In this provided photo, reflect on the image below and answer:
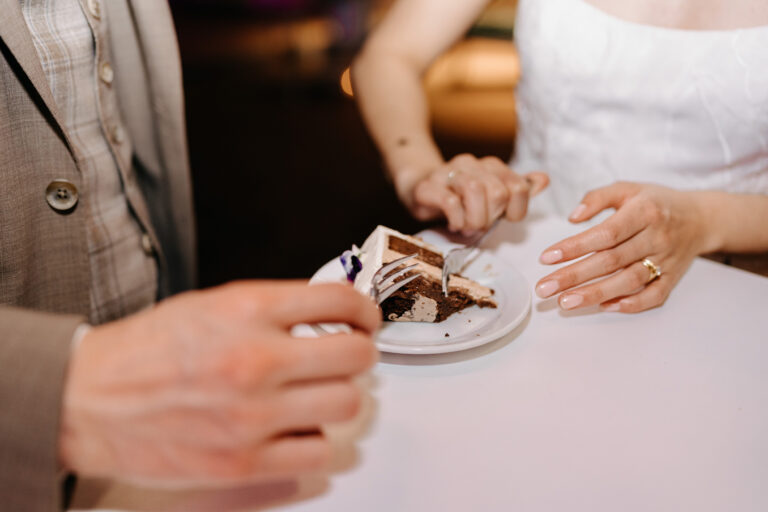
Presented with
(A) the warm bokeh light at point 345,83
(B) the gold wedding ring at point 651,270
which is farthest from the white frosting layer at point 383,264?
(A) the warm bokeh light at point 345,83

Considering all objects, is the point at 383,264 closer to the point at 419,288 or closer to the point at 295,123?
the point at 419,288

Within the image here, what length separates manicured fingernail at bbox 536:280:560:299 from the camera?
79 centimetres

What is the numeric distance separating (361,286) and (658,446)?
0.39m

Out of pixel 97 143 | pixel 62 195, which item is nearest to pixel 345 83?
pixel 97 143

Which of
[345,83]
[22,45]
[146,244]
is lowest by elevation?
[345,83]

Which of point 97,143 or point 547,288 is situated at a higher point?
point 97,143

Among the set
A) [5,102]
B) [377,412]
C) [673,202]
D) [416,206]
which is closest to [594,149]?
[673,202]

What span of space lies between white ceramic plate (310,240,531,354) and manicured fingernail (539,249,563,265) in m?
0.04

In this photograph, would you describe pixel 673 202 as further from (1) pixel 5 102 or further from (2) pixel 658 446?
(1) pixel 5 102

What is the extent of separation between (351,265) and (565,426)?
357 millimetres

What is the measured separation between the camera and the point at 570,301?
0.78 meters

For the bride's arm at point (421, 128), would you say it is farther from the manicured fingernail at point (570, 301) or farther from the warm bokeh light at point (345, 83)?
the warm bokeh light at point (345, 83)

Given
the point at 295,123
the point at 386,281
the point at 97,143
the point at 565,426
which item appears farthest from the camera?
the point at 295,123

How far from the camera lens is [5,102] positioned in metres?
0.83
